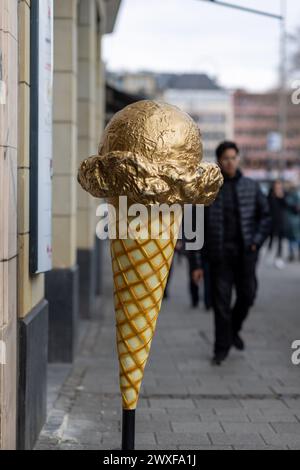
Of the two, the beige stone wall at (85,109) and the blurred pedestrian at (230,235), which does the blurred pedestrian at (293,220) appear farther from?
the blurred pedestrian at (230,235)

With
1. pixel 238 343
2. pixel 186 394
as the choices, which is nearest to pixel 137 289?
pixel 186 394

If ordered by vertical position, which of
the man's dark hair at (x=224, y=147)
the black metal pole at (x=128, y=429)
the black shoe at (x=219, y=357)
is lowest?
the black shoe at (x=219, y=357)

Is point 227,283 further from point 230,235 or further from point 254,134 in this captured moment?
point 254,134

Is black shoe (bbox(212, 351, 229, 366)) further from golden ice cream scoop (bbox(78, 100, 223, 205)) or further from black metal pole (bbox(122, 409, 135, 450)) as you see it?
golden ice cream scoop (bbox(78, 100, 223, 205))

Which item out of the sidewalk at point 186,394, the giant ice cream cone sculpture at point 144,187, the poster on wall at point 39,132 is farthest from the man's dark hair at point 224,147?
the giant ice cream cone sculpture at point 144,187

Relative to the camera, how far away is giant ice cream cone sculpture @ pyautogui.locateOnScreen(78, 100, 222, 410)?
12.0 feet

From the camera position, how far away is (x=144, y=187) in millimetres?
3623

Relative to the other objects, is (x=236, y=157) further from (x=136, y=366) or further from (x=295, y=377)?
(x=136, y=366)

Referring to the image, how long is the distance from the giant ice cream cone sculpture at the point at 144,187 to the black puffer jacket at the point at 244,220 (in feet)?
12.0

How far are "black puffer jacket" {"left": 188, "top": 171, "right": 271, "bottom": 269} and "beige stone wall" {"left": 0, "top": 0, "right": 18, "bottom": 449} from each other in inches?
132

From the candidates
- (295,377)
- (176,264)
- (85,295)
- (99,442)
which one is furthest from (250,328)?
(176,264)

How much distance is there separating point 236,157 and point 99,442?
326cm

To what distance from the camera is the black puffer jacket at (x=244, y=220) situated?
24.9 feet

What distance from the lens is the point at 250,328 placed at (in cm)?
999
